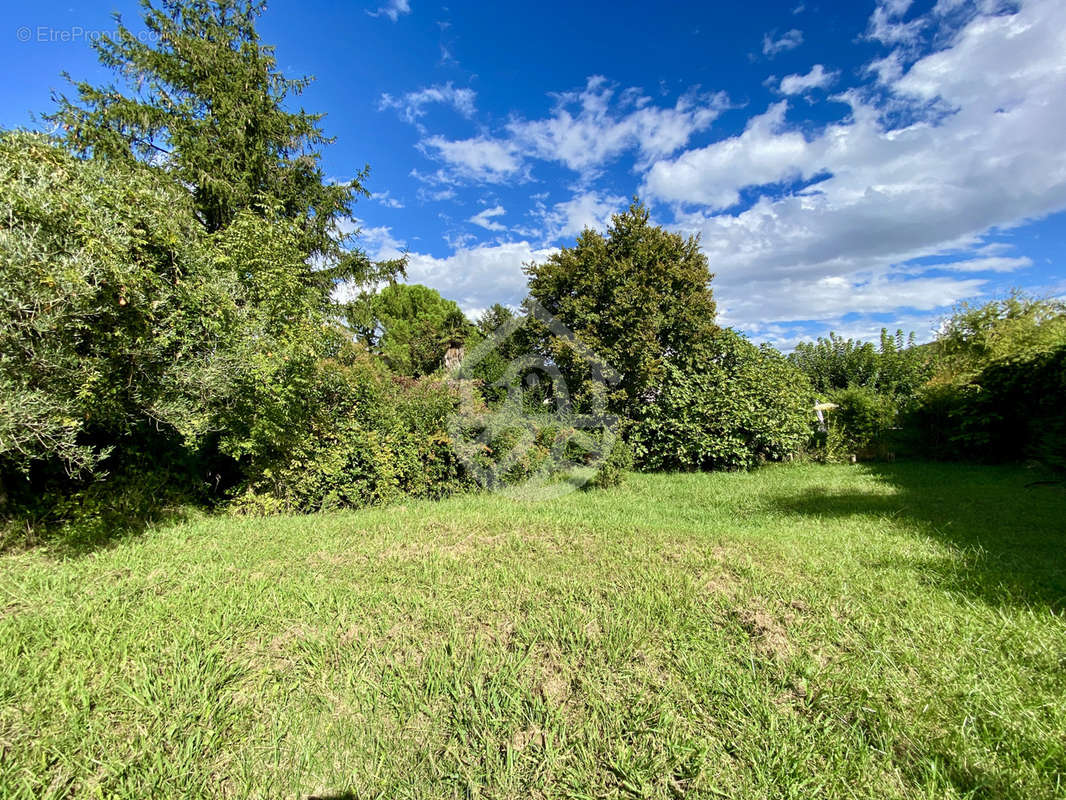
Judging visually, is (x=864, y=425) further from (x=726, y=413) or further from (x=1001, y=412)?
(x=726, y=413)

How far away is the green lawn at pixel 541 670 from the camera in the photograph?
1.75 metres

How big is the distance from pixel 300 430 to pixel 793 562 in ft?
20.4

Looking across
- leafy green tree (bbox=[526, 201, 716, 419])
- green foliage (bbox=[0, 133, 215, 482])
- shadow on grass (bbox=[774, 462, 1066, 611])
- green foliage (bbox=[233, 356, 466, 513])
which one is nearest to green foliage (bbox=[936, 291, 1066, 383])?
shadow on grass (bbox=[774, 462, 1066, 611])

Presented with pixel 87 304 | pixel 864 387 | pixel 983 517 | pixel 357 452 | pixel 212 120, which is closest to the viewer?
pixel 87 304

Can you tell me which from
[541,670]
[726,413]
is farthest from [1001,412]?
[541,670]

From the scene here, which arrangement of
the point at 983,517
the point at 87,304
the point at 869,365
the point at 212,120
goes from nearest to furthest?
the point at 87,304, the point at 983,517, the point at 212,120, the point at 869,365

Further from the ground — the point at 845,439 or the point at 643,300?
the point at 643,300

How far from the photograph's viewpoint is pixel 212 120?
8.71 m

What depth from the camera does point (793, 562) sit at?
3543 millimetres

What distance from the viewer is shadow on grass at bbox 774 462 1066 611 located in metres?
3.10

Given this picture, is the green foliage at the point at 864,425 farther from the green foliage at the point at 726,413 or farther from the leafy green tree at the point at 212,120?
the leafy green tree at the point at 212,120

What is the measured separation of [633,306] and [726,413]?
11.6 ft

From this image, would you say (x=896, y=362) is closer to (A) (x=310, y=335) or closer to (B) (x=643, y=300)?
(B) (x=643, y=300)

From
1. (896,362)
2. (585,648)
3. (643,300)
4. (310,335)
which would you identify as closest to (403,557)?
(585,648)
